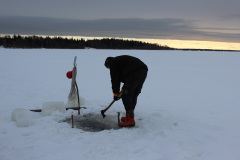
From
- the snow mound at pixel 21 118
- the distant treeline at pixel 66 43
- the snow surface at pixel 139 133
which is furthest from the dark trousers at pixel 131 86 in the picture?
the distant treeline at pixel 66 43

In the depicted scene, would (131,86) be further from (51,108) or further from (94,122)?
(51,108)

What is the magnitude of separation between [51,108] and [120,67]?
188cm

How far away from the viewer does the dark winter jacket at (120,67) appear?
15.4 feet

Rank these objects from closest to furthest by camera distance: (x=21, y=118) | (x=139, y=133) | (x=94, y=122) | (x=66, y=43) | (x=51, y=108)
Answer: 1. (x=139, y=133)
2. (x=21, y=118)
3. (x=94, y=122)
4. (x=51, y=108)
5. (x=66, y=43)

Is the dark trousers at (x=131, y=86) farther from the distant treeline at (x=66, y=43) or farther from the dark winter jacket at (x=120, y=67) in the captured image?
the distant treeline at (x=66, y=43)

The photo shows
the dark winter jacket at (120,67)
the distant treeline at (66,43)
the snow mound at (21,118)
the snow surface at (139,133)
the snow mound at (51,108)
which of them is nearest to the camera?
the snow surface at (139,133)

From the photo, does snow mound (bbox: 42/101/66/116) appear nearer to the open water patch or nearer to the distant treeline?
the open water patch

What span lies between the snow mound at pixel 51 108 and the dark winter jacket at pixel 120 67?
1491 millimetres

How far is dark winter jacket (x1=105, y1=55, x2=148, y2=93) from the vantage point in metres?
4.70

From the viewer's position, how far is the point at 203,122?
531 centimetres

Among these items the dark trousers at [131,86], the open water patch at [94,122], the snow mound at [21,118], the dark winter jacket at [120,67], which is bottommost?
the open water patch at [94,122]

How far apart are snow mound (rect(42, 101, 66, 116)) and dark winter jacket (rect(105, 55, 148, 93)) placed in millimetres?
1491

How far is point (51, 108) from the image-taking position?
17.6 ft

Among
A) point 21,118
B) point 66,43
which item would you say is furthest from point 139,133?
point 66,43
